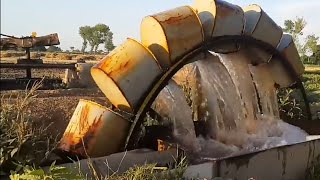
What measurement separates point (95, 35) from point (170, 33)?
77844 millimetres

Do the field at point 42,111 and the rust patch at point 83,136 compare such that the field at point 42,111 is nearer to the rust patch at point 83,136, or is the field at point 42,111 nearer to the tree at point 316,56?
the rust patch at point 83,136

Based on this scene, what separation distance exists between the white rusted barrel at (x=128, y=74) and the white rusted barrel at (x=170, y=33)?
0.14 metres

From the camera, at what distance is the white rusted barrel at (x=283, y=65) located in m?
7.50

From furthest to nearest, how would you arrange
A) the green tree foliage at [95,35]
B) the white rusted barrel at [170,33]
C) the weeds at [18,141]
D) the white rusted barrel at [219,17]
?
the green tree foliage at [95,35], the white rusted barrel at [219,17], the white rusted barrel at [170,33], the weeds at [18,141]

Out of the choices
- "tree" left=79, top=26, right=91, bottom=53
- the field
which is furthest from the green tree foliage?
the field

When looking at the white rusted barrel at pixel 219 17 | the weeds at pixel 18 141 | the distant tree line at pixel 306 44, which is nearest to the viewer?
the weeds at pixel 18 141

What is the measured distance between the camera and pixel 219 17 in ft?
20.8

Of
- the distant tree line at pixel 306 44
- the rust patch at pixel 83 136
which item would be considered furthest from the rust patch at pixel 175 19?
the distant tree line at pixel 306 44

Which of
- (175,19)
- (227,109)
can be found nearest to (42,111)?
(227,109)

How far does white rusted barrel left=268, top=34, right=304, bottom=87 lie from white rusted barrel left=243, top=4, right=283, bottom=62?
181 millimetres

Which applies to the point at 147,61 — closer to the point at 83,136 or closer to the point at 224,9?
the point at 83,136

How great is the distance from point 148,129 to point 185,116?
1.79 ft

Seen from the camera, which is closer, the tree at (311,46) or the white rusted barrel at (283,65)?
the white rusted barrel at (283,65)

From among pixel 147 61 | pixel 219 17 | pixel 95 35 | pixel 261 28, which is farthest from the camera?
pixel 95 35
